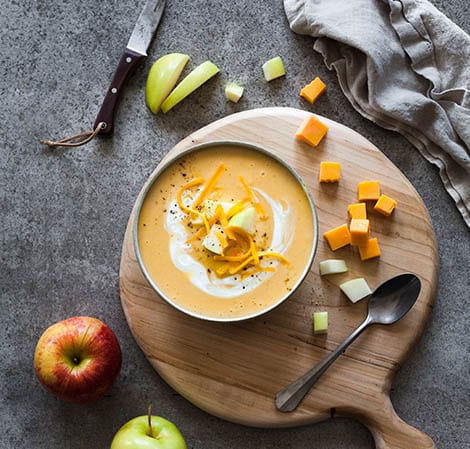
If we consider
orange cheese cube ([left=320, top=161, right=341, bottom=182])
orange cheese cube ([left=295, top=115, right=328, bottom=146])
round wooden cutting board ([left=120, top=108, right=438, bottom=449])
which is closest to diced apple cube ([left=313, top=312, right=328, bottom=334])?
round wooden cutting board ([left=120, top=108, right=438, bottom=449])

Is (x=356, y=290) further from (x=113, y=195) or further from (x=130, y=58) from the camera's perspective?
(x=130, y=58)

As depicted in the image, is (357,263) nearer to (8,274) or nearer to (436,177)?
(436,177)

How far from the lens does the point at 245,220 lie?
7.78ft

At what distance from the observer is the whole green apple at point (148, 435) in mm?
2553

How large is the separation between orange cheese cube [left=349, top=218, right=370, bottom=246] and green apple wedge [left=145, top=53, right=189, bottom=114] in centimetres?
88

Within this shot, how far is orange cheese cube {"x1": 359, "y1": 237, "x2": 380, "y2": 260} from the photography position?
266 centimetres

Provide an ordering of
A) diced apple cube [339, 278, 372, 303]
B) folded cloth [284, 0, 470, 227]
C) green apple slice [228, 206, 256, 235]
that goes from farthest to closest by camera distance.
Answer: folded cloth [284, 0, 470, 227], diced apple cube [339, 278, 372, 303], green apple slice [228, 206, 256, 235]

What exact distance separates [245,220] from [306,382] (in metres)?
0.67

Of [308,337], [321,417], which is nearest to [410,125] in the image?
[308,337]

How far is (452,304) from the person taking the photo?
2.82 metres

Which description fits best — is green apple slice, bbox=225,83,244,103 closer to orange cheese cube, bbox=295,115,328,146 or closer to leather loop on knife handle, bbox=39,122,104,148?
orange cheese cube, bbox=295,115,328,146

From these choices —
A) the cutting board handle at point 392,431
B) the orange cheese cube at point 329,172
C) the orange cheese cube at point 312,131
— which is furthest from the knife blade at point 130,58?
the cutting board handle at point 392,431

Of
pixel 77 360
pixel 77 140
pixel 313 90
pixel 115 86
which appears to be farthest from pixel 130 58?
pixel 77 360

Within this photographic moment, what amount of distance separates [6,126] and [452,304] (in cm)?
187
